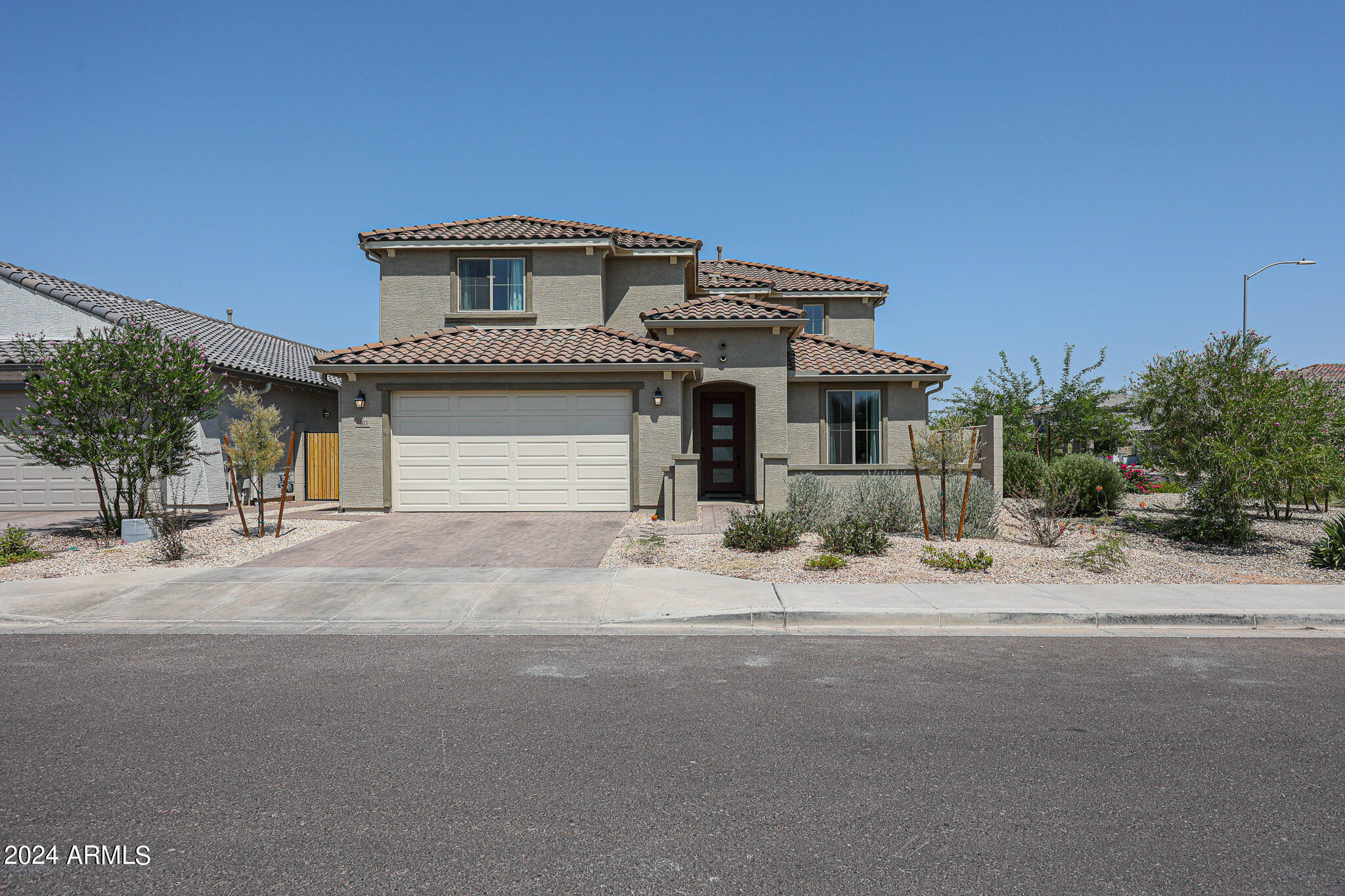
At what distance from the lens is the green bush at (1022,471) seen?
17.8 m

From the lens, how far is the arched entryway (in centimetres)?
1862

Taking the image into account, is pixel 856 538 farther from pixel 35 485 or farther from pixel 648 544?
pixel 35 485

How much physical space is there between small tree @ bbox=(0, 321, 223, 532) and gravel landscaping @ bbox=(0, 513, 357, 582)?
0.84 meters

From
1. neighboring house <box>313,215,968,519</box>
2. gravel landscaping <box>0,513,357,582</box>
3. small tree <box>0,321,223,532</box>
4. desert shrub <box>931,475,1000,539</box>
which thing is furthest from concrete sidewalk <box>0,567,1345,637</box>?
neighboring house <box>313,215,968,519</box>

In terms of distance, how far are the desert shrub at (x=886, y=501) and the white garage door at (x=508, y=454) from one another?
15.8 feet

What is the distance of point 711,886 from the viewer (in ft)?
10.1

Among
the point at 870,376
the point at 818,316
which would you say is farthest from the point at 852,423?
the point at 818,316

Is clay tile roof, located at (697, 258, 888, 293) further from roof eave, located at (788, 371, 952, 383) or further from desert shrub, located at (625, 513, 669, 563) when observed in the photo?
desert shrub, located at (625, 513, 669, 563)

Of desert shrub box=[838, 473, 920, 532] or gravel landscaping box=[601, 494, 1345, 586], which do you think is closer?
gravel landscaping box=[601, 494, 1345, 586]

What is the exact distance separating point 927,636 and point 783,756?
3.39m

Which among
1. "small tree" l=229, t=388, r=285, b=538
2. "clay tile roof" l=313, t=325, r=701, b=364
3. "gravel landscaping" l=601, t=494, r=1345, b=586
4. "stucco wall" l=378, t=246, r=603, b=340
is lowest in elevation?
"gravel landscaping" l=601, t=494, r=1345, b=586

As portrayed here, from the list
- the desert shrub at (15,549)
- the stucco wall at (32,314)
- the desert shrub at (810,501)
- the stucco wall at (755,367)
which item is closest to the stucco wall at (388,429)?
the stucco wall at (755,367)

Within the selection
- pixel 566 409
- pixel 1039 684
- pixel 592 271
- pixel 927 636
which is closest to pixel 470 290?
pixel 592 271

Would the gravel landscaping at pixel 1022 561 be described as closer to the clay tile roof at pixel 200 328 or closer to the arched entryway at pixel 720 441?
the arched entryway at pixel 720 441
